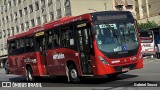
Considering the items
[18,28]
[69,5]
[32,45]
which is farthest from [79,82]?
[18,28]

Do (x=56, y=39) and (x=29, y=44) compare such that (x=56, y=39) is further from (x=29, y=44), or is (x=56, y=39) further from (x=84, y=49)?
(x=29, y=44)

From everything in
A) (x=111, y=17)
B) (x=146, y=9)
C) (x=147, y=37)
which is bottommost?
(x=147, y=37)

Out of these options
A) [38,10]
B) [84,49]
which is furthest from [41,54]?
[38,10]

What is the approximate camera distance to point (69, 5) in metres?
60.8

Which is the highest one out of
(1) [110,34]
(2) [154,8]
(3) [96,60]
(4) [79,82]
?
(2) [154,8]

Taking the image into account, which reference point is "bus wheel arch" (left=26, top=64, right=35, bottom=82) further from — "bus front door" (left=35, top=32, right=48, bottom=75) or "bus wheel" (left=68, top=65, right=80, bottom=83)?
"bus wheel" (left=68, top=65, right=80, bottom=83)

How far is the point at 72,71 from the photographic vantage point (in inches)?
637

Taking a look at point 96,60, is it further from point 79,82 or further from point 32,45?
point 32,45

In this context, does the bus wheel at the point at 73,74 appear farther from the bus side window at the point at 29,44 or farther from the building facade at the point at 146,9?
the building facade at the point at 146,9

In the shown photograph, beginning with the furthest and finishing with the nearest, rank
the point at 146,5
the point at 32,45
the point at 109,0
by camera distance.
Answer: the point at 146,5
the point at 109,0
the point at 32,45

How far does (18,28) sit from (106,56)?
66084 millimetres

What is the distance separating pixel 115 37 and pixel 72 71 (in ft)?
9.08

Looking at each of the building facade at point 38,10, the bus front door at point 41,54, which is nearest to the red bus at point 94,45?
the bus front door at point 41,54

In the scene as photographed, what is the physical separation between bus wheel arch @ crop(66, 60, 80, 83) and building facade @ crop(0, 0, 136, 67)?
144 ft
